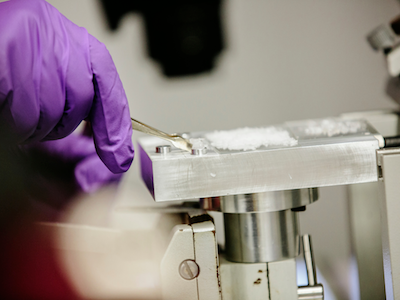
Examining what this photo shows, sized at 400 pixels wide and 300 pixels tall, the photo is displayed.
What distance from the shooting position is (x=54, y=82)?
49 cm

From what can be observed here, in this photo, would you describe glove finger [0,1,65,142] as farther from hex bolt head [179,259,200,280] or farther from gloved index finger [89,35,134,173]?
hex bolt head [179,259,200,280]

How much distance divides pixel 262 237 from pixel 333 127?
0.98 ft

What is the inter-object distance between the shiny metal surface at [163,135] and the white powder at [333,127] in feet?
0.88

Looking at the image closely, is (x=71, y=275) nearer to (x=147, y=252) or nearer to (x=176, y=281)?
(x=147, y=252)

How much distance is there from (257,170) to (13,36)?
381 mm

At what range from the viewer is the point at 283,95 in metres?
1.22

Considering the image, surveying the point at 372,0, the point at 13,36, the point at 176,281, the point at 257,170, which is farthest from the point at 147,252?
the point at 372,0

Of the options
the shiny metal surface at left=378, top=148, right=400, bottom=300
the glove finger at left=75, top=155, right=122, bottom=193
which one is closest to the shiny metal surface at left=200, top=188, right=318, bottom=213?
the shiny metal surface at left=378, top=148, right=400, bottom=300

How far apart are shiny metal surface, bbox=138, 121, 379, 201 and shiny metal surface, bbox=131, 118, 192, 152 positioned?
6 cm

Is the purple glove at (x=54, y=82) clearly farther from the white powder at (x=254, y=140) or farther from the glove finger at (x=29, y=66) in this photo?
the white powder at (x=254, y=140)

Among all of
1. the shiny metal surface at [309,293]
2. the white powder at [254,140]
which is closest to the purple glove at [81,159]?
the white powder at [254,140]

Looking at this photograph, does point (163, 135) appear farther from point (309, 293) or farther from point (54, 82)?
point (309, 293)

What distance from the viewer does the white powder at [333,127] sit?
27.3 inches

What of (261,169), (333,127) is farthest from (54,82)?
(333,127)
